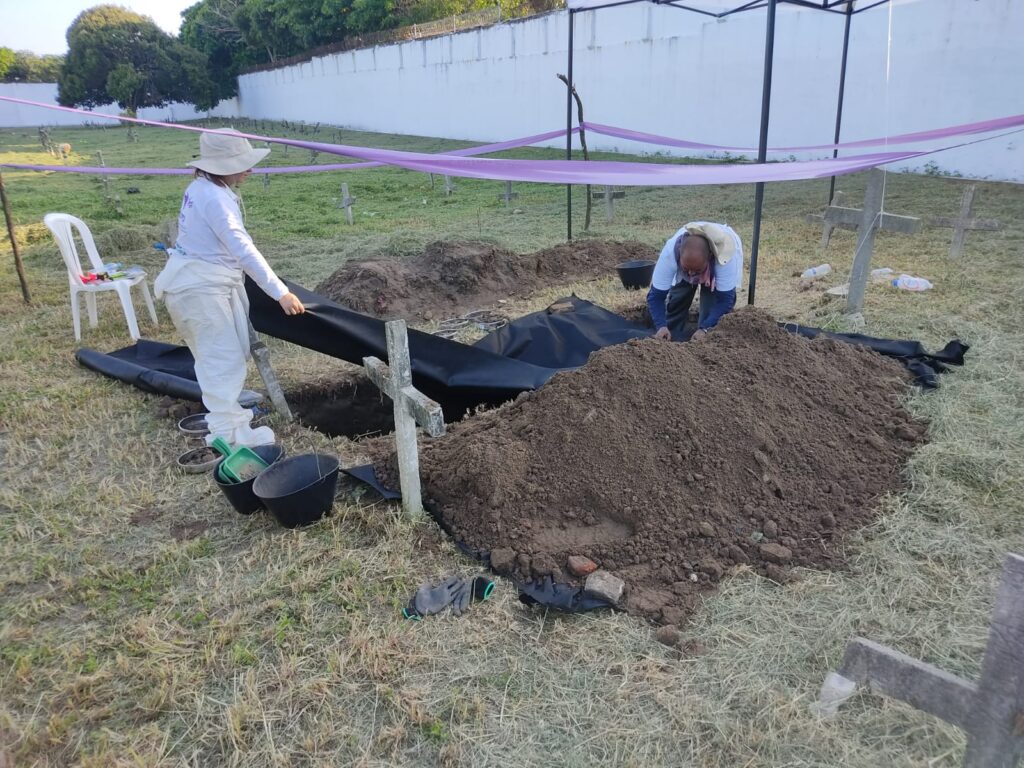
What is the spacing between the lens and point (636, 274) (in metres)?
6.04

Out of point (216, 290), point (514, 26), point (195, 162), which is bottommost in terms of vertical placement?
point (216, 290)

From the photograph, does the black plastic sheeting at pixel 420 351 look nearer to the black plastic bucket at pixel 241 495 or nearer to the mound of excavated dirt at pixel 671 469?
the mound of excavated dirt at pixel 671 469

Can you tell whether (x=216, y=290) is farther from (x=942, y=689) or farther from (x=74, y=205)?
(x=74, y=205)

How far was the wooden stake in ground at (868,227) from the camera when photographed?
15.6 feet

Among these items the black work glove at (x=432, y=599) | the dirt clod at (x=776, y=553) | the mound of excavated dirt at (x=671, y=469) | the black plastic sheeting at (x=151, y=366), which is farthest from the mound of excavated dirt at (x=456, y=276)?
the dirt clod at (x=776, y=553)

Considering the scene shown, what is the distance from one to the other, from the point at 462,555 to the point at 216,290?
179 cm

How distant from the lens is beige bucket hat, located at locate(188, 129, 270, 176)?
10.1ft

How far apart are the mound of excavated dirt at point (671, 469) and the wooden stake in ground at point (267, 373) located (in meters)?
1.03

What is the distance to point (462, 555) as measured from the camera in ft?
8.60

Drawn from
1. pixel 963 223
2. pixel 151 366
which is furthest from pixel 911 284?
pixel 151 366

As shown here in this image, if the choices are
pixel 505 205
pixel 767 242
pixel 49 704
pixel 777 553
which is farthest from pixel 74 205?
pixel 777 553

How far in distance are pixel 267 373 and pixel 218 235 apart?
0.88m

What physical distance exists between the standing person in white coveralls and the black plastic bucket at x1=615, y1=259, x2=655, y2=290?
3552 mm

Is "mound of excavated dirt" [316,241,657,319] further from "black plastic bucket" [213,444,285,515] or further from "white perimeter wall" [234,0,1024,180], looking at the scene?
"white perimeter wall" [234,0,1024,180]
